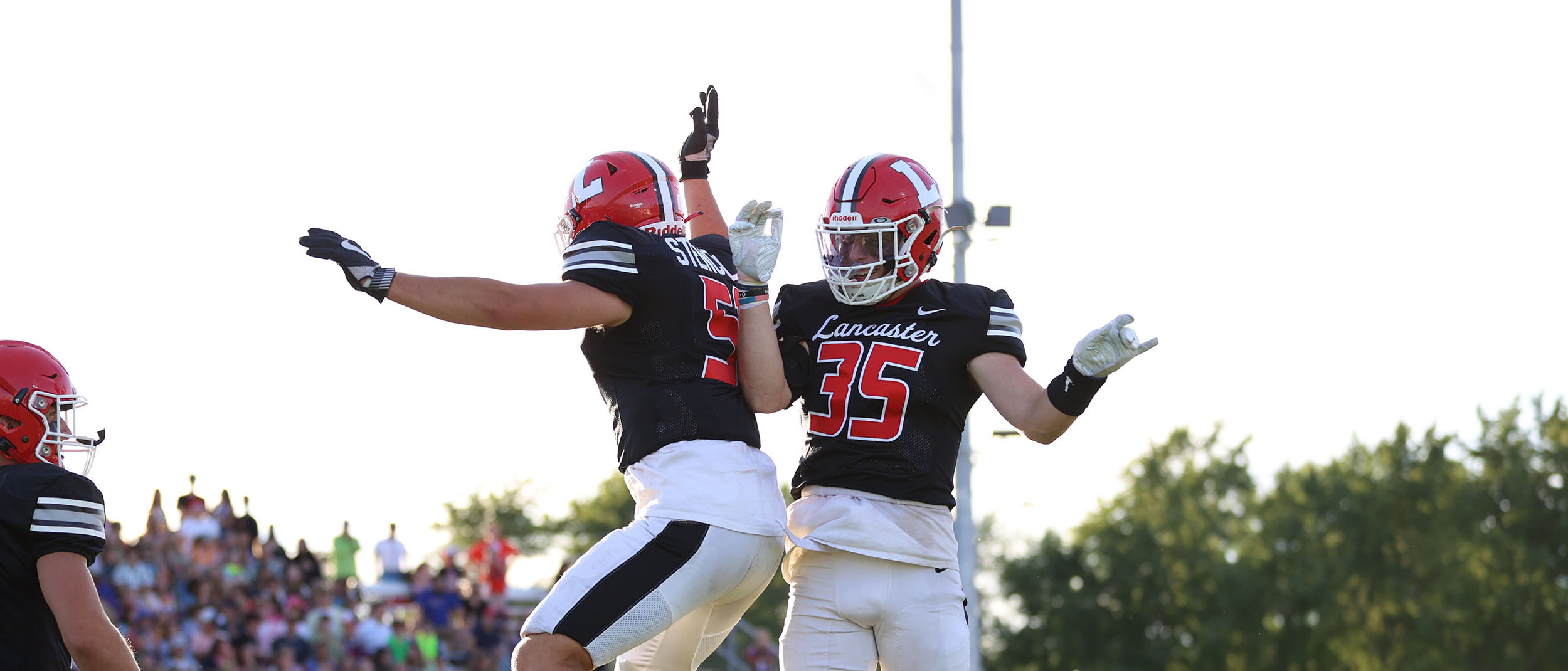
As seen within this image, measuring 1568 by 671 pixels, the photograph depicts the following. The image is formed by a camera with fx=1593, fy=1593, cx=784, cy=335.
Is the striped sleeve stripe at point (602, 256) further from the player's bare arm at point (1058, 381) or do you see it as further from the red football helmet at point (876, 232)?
the player's bare arm at point (1058, 381)

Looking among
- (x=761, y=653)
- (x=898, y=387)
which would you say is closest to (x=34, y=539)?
(x=898, y=387)

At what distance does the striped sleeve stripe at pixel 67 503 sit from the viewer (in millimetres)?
4250

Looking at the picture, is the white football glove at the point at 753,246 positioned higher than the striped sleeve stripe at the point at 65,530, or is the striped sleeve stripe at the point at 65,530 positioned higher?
the white football glove at the point at 753,246

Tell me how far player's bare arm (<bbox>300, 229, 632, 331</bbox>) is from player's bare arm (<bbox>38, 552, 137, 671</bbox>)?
104 centimetres

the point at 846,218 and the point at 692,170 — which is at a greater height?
the point at 692,170

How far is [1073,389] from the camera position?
4895mm

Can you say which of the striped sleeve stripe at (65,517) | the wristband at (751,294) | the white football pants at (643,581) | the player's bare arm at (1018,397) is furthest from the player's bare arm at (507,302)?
the player's bare arm at (1018,397)

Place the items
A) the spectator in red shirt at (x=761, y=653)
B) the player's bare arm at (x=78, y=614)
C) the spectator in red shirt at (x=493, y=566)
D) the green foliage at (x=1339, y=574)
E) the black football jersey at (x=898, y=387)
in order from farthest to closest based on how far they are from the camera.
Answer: the green foliage at (x=1339, y=574)
the spectator in red shirt at (x=761, y=653)
the spectator in red shirt at (x=493, y=566)
the black football jersey at (x=898, y=387)
the player's bare arm at (x=78, y=614)

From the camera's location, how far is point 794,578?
5.24 metres

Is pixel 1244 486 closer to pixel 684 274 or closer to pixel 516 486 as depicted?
pixel 516 486

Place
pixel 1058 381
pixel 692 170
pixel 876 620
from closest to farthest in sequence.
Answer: pixel 1058 381 < pixel 876 620 < pixel 692 170

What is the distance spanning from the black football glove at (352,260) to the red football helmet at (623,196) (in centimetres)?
81

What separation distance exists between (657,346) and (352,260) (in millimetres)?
957

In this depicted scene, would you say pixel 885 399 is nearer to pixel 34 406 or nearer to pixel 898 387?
pixel 898 387
